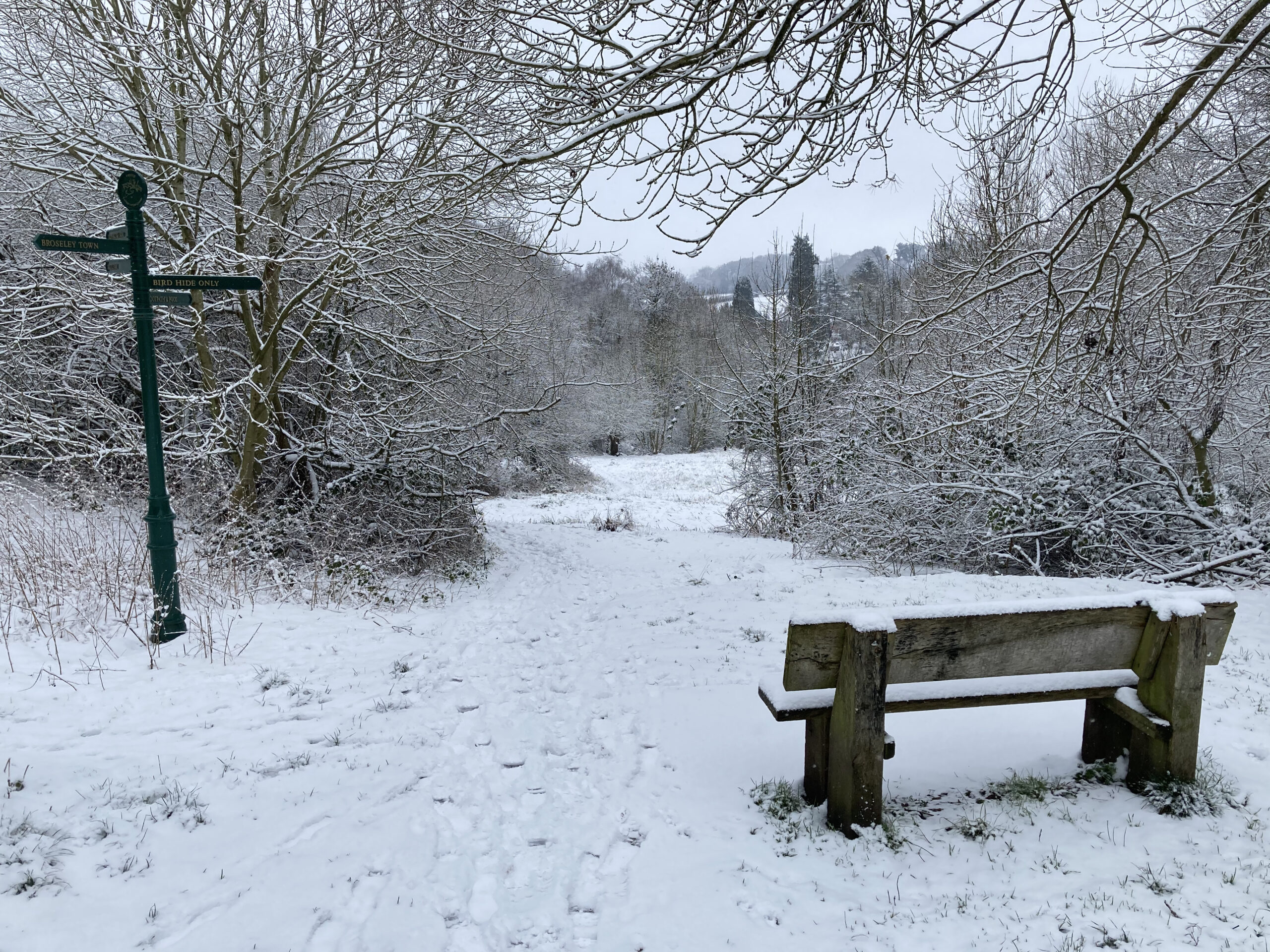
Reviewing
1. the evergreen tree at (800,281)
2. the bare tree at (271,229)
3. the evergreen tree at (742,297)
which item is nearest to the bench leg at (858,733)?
the bare tree at (271,229)

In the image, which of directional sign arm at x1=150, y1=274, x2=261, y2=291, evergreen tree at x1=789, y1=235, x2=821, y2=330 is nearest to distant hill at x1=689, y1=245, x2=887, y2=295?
evergreen tree at x1=789, y1=235, x2=821, y2=330

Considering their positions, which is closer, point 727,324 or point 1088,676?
point 1088,676

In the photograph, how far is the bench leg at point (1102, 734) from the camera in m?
3.51

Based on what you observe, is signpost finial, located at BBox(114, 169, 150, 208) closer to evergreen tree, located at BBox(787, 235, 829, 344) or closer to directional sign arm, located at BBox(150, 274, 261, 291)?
directional sign arm, located at BBox(150, 274, 261, 291)

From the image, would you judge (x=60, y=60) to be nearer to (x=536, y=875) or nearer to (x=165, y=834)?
(x=165, y=834)

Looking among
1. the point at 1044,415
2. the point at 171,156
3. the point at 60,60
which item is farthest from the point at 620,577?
the point at 60,60

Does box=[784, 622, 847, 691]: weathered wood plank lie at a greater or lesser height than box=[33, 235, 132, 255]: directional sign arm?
lesser

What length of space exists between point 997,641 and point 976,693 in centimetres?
26

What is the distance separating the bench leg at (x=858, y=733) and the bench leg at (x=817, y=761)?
0.09 m

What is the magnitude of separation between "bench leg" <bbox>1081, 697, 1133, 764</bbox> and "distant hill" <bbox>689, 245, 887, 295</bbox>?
30.1ft

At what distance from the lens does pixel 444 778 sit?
156 inches

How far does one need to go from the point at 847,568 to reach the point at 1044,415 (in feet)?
11.2

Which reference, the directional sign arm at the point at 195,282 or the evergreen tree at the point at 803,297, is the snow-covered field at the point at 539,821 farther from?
the evergreen tree at the point at 803,297

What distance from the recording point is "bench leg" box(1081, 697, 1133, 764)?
3.51 meters
